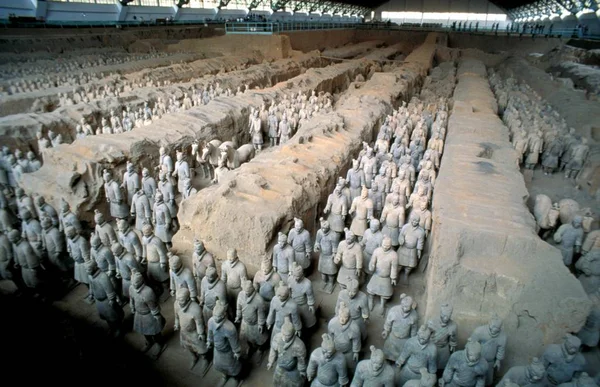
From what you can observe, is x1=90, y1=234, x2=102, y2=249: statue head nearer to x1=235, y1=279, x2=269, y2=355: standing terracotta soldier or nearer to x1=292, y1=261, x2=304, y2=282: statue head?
x1=235, y1=279, x2=269, y2=355: standing terracotta soldier

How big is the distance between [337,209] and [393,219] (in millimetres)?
756

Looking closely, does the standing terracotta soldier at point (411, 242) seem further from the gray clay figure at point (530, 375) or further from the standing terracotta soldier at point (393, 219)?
the gray clay figure at point (530, 375)

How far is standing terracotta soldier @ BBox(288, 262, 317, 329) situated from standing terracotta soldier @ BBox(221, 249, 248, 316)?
519 millimetres

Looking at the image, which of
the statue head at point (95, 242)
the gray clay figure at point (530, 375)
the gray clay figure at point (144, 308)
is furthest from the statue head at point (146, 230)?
the gray clay figure at point (530, 375)

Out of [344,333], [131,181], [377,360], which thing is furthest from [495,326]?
[131,181]

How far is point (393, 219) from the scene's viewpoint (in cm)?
507

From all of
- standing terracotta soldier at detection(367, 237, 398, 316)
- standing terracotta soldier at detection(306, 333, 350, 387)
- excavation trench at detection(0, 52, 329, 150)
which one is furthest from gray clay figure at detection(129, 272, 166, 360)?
excavation trench at detection(0, 52, 329, 150)

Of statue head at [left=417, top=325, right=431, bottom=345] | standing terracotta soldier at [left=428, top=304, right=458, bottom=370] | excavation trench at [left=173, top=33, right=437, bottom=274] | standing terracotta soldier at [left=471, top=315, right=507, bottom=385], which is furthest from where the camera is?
excavation trench at [left=173, top=33, right=437, bottom=274]

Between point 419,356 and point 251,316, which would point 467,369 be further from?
point 251,316

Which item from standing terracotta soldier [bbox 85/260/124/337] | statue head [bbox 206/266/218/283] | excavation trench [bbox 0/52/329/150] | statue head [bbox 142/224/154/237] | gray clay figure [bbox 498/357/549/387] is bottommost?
standing terracotta soldier [bbox 85/260/124/337]

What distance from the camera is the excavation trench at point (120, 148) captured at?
19.5 feet

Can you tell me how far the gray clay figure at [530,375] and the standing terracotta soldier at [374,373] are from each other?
80 centimetres

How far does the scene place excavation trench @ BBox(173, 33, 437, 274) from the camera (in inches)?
179

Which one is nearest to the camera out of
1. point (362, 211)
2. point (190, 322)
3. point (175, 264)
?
point (190, 322)
